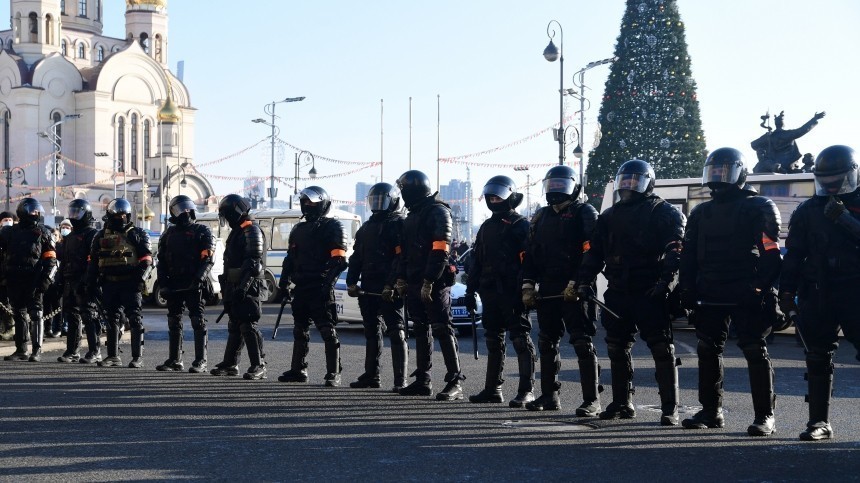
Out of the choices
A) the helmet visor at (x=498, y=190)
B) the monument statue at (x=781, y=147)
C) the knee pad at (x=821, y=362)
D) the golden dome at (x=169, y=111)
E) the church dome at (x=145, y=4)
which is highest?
the church dome at (x=145, y=4)

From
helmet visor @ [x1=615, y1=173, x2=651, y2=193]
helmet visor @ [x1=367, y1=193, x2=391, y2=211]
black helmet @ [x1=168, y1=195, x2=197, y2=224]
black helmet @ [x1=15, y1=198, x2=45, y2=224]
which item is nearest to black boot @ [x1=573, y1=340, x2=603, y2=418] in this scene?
helmet visor @ [x1=615, y1=173, x2=651, y2=193]

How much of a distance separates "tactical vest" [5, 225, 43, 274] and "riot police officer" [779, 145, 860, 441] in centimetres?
859

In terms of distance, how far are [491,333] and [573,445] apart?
2.33m

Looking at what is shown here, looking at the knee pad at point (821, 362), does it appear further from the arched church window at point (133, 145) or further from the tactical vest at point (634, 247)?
the arched church window at point (133, 145)

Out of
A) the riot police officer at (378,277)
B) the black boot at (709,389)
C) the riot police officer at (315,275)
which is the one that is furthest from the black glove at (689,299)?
the riot police officer at (315,275)

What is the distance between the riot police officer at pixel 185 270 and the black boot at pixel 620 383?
193 inches

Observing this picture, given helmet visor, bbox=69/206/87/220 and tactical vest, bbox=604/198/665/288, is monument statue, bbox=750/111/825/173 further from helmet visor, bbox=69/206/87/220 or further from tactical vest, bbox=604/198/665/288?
tactical vest, bbox=604/198/665/288

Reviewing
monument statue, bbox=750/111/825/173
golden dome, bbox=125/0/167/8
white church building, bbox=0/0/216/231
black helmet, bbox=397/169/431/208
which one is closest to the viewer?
black helmet, bbox=397/169/431/208

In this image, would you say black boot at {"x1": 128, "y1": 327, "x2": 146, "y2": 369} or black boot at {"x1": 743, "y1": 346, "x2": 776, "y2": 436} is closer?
black boot at {"x1": 743, "y1": 346, "x2": 776, "y2": 436}

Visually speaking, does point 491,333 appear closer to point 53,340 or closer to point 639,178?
point 639,178

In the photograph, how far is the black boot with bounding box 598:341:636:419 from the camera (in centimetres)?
792

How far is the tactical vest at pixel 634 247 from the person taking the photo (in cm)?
762

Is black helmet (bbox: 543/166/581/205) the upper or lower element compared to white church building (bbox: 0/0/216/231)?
lower

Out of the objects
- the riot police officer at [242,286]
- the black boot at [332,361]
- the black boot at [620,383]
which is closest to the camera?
the black boot at [620,383]
